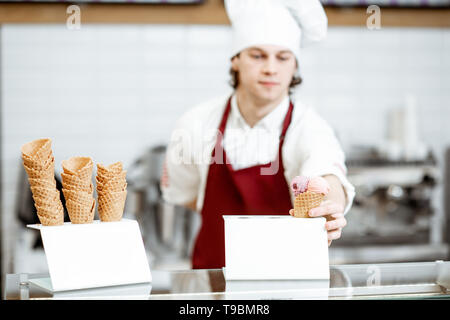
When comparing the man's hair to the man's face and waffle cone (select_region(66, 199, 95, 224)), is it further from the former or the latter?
waffle cone (select_region(66, 199, 95, 224))

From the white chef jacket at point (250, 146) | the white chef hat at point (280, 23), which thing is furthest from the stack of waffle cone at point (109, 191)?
the white chef hat at point (280, 23)

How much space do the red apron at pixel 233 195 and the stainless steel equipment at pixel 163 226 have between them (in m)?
0.70

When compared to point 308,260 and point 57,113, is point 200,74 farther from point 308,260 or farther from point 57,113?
point 308,260

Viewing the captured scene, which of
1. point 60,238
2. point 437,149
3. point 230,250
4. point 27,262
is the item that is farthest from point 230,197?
point 437,149

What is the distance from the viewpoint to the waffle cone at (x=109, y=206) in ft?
2.57

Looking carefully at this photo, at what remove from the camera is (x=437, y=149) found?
2.44 meters

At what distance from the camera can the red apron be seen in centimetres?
115

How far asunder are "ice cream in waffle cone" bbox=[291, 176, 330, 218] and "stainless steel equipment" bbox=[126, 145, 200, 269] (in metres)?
1.24

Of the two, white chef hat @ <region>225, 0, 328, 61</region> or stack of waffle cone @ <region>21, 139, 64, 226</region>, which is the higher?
white chef hat @ <region>225, 0, 328, 61</region>

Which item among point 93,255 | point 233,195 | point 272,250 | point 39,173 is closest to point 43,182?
point 39,173

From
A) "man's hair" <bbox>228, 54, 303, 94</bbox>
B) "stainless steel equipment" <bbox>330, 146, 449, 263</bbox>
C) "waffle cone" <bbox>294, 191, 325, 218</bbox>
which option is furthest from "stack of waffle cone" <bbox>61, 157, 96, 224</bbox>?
"stainless steel equipment" <bbox>330, 146, 449, 263</bbox>

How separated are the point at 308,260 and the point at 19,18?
1198 mm

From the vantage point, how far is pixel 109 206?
79 cm

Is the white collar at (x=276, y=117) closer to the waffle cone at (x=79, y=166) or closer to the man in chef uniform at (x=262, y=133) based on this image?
the man in chef uniform at (x=262, y=133)
